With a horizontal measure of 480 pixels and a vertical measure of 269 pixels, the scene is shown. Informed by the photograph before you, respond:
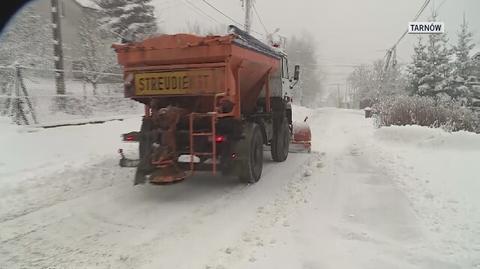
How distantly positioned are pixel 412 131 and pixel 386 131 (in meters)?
1.26

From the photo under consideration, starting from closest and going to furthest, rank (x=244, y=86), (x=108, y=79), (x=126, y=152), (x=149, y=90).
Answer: (x=149, y=90) < (x=244, y=86) < (x=126, y=152) < (x=108, y=79)

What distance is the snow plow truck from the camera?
699 cm

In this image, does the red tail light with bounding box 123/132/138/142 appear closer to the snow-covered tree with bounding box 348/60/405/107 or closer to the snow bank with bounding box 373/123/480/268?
the snow bank with bounding box 373/123/480/268

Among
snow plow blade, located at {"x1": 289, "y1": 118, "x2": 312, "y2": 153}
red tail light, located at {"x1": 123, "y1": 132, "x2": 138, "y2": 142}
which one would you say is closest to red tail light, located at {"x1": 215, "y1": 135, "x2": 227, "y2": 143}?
red tail light, located at {"x1": 123, "y1": 132, "x2": 138, "y2": 142}

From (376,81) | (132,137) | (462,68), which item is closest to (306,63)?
(376,81)

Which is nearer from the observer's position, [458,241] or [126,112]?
[458,241]

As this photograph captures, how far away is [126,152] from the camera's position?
36.5ft

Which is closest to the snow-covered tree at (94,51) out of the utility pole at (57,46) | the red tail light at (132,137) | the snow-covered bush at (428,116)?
the utility pole at (57,46)

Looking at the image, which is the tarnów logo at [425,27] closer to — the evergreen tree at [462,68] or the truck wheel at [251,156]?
the evergreen tree at [462,68]

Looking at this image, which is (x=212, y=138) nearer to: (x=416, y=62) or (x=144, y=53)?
(x=144, y=53)

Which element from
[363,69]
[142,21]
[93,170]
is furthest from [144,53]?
[363,69]

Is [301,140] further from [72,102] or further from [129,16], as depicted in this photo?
[129,16]

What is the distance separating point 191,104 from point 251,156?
139 centimetres

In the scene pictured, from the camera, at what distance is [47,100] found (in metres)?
14.4
